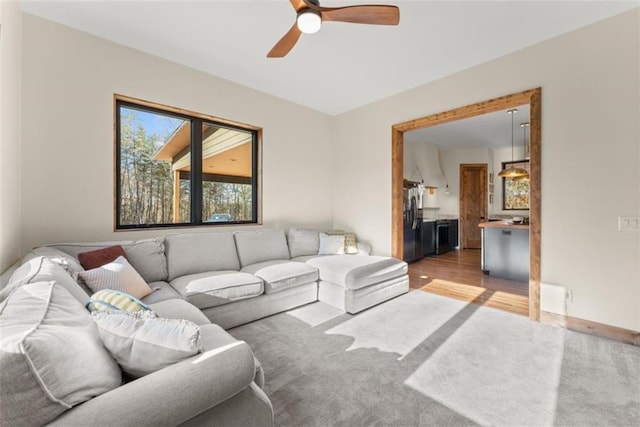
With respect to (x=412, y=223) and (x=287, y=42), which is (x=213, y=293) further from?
(x=412, y=223)

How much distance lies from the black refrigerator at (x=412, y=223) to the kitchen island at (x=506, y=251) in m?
1.36

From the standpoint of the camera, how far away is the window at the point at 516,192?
23.4ft

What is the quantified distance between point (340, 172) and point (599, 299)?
12.1ft

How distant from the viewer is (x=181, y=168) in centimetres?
354

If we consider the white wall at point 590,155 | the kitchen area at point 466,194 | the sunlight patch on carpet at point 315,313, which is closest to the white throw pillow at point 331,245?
the sunlight patch on carpet at point 315,313

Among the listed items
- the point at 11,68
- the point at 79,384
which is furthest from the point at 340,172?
the point at 79,384

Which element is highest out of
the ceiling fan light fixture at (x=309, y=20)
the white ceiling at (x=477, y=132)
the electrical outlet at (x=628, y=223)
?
the white ceiling at (x=477, y=132)

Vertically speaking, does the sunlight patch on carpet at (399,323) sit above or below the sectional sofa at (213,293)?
below

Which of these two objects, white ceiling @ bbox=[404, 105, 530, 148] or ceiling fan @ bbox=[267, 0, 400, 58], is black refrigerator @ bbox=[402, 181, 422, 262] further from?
ceiling fan @ bbox=[267, 0, 400, 58]

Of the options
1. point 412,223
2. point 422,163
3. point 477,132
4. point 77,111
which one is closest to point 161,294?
point 77,111

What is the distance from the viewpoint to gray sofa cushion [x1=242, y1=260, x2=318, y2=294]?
296 centimetres

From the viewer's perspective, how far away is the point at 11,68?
206 centimetres

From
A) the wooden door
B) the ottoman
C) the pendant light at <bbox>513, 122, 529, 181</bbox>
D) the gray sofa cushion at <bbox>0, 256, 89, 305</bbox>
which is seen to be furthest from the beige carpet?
the wooden door

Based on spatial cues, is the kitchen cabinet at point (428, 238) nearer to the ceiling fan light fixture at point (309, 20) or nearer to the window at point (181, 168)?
the window at point (181, 168)
